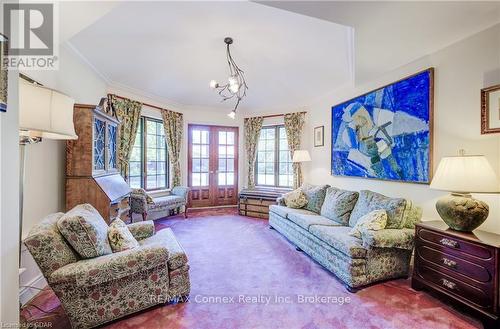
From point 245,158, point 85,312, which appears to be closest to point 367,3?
point 85,312

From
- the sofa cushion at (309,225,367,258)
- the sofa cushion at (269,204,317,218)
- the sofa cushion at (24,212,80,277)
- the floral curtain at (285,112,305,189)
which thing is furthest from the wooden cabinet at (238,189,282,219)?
the sofa cushion at (24,212,80,277)

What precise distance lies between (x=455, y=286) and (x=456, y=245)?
14.1 inches

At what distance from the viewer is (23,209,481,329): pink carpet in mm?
1838

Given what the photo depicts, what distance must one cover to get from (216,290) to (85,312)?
109 cm

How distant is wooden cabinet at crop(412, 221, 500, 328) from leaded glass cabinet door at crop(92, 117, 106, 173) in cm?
367

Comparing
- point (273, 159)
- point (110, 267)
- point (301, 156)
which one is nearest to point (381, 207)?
point (301, 156)

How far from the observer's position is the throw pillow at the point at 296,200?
4.08 m

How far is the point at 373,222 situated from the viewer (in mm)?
2475

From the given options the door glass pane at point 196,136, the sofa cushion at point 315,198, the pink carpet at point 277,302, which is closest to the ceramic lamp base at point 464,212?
the pink carpet at point 277,302

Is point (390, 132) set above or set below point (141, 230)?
above

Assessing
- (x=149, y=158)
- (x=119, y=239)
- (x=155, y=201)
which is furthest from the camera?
(x=149, y=158)

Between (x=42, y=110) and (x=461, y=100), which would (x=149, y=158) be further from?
(x=461, y=100)

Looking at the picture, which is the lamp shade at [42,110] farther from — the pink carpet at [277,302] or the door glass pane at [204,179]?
the door glass pane at [204,179]

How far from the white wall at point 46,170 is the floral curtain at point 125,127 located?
961 millimetres
